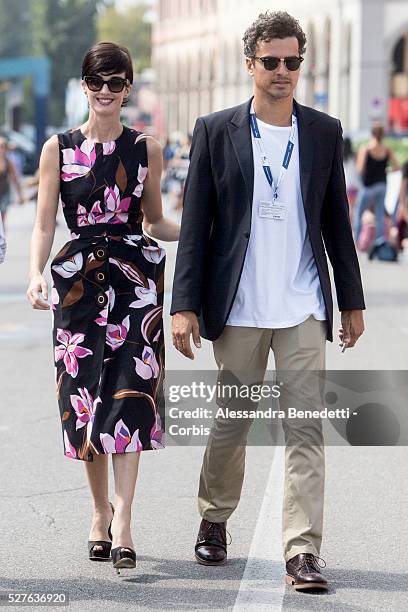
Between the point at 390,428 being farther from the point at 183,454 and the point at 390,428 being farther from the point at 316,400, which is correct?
the point at 316,400

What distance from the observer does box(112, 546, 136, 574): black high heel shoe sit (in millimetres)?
5648

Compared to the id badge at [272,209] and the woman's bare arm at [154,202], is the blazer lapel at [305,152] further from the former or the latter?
the woman's bare arm at [154,202]

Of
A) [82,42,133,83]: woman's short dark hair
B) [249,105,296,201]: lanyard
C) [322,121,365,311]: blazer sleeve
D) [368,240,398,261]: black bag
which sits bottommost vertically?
[368,240,398,261]: black bag

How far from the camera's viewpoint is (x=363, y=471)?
7.85m

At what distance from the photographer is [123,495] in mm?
5770

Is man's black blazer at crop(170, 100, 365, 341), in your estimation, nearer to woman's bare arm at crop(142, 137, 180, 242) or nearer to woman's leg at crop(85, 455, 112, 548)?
woman's bare arm at crop(142, 137, 180, 242)

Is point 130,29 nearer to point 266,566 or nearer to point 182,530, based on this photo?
point 182,530

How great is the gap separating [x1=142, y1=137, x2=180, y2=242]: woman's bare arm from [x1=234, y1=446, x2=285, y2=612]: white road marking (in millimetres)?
1164

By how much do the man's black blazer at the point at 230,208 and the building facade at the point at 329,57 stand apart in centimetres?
5195

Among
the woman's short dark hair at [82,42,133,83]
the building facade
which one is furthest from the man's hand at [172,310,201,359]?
the building facade

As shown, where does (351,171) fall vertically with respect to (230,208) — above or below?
below

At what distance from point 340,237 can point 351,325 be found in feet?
1.01

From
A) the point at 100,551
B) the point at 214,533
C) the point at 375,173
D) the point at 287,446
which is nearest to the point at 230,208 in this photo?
the point at 287,446

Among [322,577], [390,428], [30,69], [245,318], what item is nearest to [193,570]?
[322,577]
